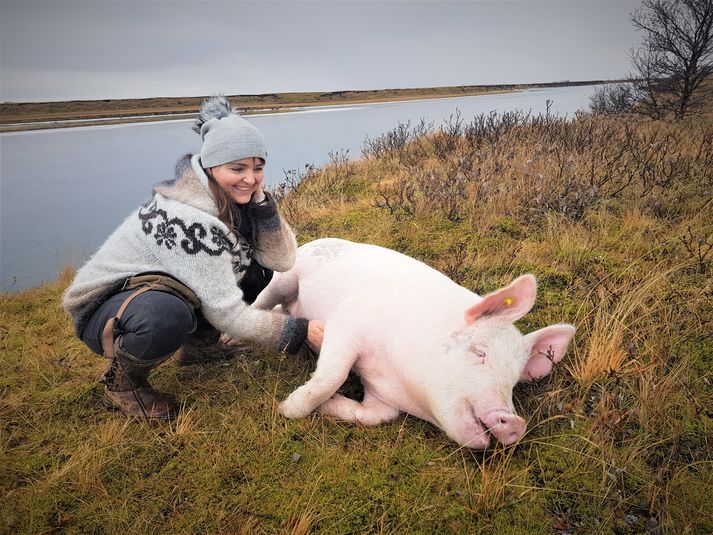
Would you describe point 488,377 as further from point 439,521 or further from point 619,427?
point 619,427

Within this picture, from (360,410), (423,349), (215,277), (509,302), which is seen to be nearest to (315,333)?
(360,410)

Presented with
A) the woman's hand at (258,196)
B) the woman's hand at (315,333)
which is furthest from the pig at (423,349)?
the woman's hand at (258,196)

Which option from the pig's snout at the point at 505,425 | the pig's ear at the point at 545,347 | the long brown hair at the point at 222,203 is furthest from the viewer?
the long brown hair at the point at 222,203

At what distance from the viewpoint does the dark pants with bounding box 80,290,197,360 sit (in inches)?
89.0

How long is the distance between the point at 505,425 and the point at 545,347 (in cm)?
63

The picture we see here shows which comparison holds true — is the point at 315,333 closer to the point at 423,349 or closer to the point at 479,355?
the point at 423,349

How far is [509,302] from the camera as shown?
79.2 inches

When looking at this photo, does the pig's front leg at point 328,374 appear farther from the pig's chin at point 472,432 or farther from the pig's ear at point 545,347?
the pig's ear at point 545,347

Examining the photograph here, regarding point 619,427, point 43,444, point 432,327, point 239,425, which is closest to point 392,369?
point 432,327

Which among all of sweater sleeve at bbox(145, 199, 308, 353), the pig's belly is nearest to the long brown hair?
sweater sleeve at bbox(145, 199, 308, 353)

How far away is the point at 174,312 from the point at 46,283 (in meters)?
4.41

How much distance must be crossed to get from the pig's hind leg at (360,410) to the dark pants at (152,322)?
0.90 metres

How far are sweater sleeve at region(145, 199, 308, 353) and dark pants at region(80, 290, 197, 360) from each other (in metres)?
0.14

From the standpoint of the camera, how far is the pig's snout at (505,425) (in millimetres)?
1820
